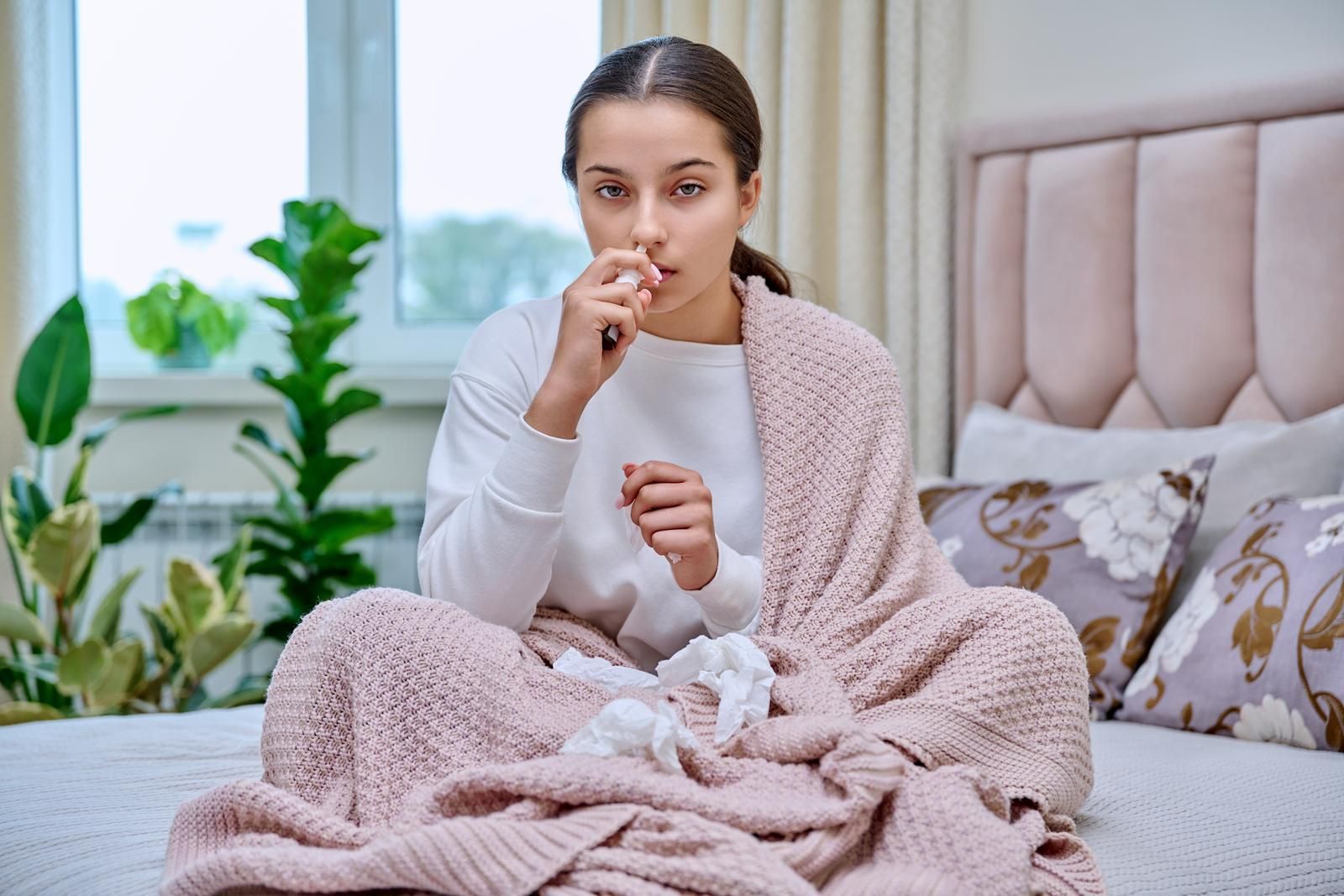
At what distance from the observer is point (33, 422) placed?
7.66ft

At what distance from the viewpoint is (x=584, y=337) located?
3.80 feet

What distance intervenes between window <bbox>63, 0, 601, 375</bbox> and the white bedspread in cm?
153

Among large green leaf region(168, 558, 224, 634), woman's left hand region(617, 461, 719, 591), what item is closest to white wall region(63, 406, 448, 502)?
large green leaf region(168, 558, 224, 634)

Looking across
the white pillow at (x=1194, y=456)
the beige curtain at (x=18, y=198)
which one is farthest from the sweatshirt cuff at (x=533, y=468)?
the beige curtain at (x=18, y=198)

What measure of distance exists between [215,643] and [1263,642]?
5.52 feet

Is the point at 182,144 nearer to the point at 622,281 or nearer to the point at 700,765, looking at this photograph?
the point at 622,281

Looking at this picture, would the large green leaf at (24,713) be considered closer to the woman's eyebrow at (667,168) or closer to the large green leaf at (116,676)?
the large green leaf at (116,676)

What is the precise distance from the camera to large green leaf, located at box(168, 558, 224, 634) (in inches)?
90.5

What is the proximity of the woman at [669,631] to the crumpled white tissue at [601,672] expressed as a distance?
30 mm

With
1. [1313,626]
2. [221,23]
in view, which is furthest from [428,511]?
[221,23]

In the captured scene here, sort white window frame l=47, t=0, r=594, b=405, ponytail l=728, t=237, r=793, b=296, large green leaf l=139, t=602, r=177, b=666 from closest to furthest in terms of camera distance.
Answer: ponytail l=728, t=237, r=793, b=296
large green leaf l=139, t=602, r=177, b=666
white window frame l=47, t=0, r=594, b=405

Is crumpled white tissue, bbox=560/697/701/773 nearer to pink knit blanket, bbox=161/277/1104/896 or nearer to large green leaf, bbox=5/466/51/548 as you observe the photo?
pink knit blanket, bbox=161/277/1104/896

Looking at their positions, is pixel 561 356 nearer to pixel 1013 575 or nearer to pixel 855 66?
pixel 1013 575

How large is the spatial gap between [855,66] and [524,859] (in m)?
1.89
